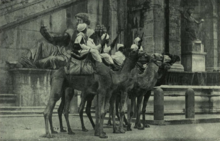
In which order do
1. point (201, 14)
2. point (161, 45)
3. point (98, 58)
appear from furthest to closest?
point (201, 14) < point (161, 45) < point (98, 58)

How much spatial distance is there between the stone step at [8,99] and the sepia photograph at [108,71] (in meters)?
0.04

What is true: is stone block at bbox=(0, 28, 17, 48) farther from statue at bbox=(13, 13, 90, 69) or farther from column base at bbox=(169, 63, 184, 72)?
column base at bbox=(169, 63, 184, 72)

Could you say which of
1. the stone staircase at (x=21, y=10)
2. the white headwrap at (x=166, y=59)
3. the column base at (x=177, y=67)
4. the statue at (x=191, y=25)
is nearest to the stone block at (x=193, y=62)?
the statue at (x=191, y=25)

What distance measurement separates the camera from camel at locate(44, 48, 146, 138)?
374 inches

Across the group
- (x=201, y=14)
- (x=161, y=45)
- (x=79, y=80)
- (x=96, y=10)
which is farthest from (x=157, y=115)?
(x=201, y=14)

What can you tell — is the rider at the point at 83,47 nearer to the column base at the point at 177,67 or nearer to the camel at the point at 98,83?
the camel at the point at 98,83

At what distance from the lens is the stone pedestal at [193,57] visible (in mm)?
20328

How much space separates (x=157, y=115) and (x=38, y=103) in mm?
5492

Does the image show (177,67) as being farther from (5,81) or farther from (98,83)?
(98,83)

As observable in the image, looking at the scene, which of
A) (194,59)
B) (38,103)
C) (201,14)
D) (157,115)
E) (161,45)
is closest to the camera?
(157,115)

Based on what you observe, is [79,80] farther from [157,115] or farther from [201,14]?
[201,14]

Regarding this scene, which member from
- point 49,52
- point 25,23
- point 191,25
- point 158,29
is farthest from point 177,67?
point 25,23

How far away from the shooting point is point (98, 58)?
31.5ft

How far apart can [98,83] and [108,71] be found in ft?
1.22
